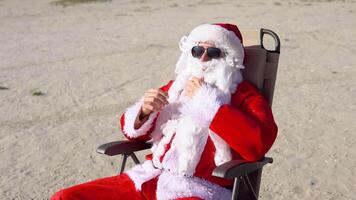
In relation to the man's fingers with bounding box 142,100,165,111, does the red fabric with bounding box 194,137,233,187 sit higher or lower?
lower

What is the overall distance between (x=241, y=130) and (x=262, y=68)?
651 millimetres

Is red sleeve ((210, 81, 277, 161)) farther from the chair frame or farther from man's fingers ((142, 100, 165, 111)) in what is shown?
man's fingers ((142, 100, 165, 111))

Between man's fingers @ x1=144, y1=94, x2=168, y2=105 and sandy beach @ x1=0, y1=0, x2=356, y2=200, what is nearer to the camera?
man's fingers @ x1=144, y1=94, x2=168, y2=105

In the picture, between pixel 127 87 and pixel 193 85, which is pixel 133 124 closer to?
pixel 193 85

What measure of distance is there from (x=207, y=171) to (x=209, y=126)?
284 millimetres

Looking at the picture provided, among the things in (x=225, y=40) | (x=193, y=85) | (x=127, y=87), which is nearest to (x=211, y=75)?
(x=193, y=85)

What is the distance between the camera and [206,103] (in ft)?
10.7

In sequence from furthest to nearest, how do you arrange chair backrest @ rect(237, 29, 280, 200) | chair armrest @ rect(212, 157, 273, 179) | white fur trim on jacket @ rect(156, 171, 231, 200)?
chair backrest @ rect(237, 29, 280, 200), white fur trim on jacket @ rect(156, 171, 231, 200), chair armrest @ rect(212, 157, 273, 179)

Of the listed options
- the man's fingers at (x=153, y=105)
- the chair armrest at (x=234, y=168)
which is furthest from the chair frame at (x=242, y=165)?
the man's fingers at (x=153, y=105)

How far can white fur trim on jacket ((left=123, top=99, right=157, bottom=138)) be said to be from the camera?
3457 mm

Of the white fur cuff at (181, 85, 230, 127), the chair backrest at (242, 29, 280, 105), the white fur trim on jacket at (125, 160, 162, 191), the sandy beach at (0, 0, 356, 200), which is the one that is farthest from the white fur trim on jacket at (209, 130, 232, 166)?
the sandy beach at (0, 0, 356, 200)

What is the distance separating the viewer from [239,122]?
3062 millimetres

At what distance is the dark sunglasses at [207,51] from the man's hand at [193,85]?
0.14 m

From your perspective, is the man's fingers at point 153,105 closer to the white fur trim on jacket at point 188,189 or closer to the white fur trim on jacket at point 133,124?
the white fur trim on jacket at point 133,124
